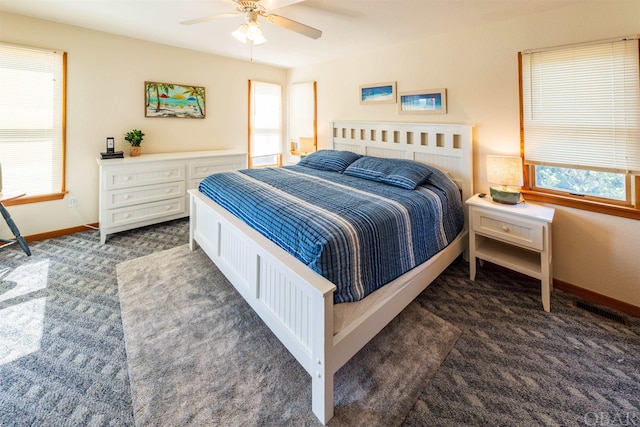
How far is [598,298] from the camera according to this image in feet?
7.70

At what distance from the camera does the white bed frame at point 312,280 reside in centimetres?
138

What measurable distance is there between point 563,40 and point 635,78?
1.99 ft

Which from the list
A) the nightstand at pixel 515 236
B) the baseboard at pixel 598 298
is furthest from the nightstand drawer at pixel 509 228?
the baseboard at pixel 598 298

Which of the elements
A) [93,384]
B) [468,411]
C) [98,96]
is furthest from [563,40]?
[98,96]

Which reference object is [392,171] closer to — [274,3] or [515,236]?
[515,236]

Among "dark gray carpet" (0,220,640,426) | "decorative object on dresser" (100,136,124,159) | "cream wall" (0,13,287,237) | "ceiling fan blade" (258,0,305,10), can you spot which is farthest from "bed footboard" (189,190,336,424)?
"cream wall" (0,13,287,237)

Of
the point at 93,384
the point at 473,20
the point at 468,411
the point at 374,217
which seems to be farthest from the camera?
the point at 473,20

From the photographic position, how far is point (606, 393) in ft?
5.01

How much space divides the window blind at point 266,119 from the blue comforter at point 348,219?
2.39 metres

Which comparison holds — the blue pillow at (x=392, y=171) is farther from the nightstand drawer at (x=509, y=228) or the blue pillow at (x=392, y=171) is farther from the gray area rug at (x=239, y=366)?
the gray area rug at (x=239, y=366)

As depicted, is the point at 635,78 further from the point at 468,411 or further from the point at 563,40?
the point at 468,411

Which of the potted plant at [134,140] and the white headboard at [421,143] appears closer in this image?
the white headboard at [421,143]

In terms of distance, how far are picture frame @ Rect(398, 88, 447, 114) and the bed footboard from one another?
2542 millimetres

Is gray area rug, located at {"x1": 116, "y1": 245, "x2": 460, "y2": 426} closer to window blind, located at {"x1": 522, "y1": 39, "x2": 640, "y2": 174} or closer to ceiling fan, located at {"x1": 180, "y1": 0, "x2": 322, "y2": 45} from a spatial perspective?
window blind, located at {"x1": 522, "y1": 39, "x2": 640, "y2": 174}
